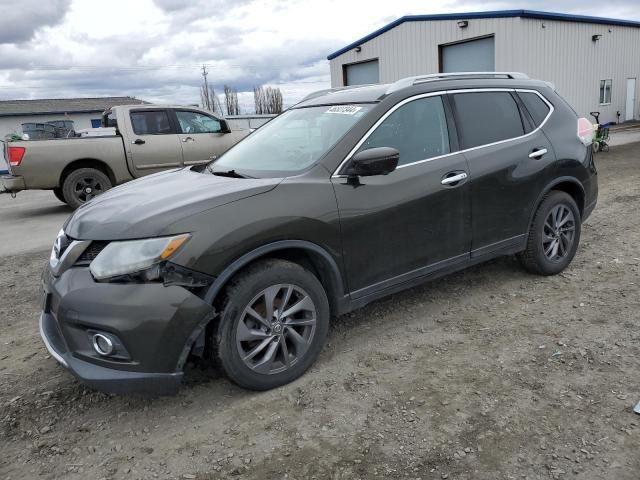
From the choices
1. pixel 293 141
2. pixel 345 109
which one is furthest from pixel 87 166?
pixel 345 109

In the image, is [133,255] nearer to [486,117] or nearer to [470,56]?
[486,117]

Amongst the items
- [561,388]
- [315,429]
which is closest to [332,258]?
[315,429]

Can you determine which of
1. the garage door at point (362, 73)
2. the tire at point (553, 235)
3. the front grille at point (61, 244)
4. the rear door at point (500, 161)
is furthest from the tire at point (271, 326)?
the garage door at point (362, 73)

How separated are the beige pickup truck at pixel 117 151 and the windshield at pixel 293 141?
5.92 metres

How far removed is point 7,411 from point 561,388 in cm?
313

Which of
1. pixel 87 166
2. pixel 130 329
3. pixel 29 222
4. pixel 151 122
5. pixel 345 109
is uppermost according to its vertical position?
pixel 151 122

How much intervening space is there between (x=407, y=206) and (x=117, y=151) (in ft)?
24.8

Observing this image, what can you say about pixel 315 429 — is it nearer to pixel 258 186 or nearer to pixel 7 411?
pixel 258 186

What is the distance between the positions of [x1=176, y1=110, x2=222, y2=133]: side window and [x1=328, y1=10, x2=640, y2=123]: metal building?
12.1 meters

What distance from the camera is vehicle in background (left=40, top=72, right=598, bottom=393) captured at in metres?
2.69

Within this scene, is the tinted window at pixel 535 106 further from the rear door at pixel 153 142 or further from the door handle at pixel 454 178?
the rear door at pixel 153 142

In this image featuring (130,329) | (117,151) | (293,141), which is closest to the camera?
(130,329)

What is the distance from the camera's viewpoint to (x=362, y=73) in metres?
25.4

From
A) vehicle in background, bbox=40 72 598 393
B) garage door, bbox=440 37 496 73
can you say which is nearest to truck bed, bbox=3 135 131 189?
vehicle in background, bbox=40 72 598 393
